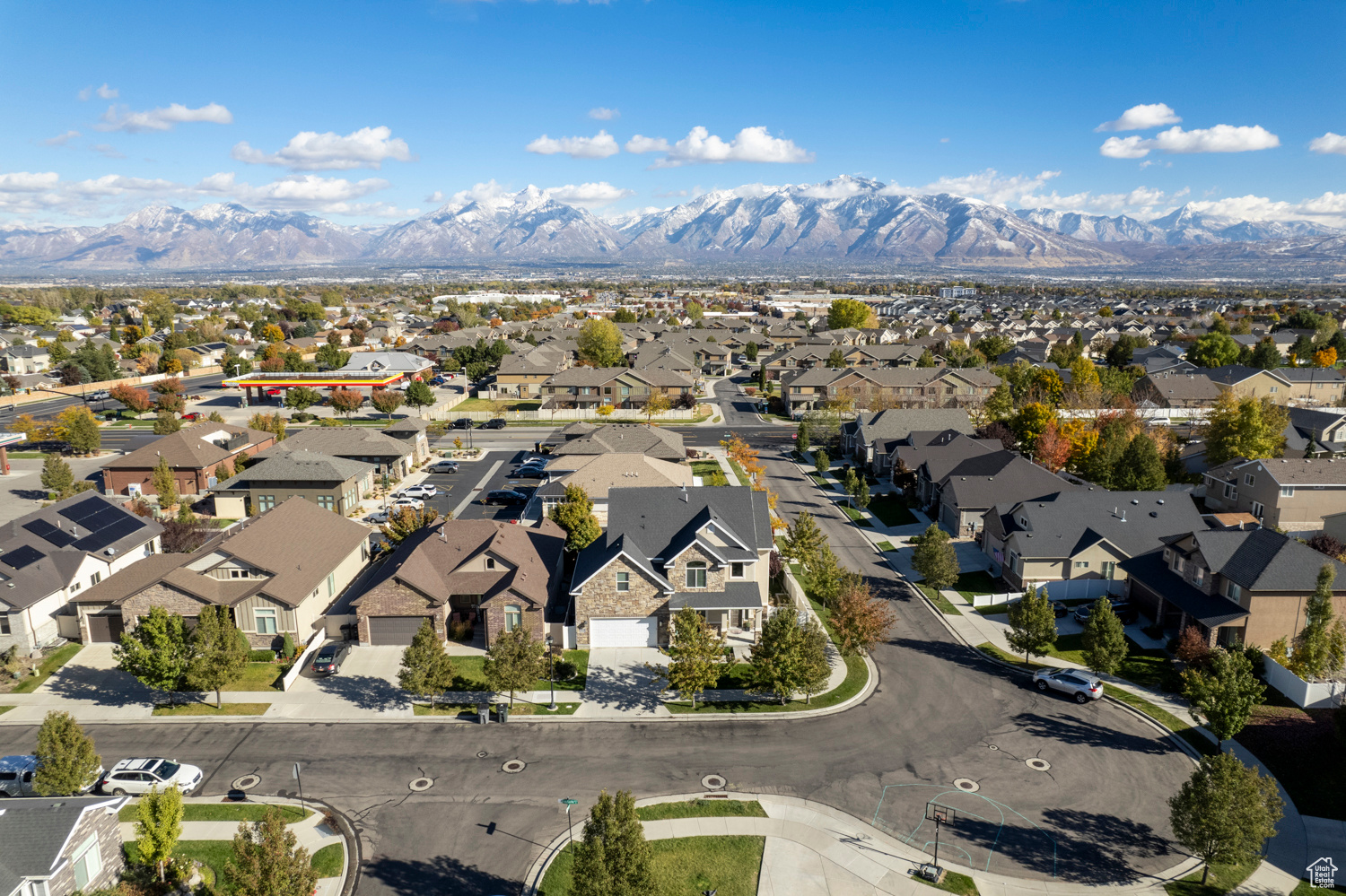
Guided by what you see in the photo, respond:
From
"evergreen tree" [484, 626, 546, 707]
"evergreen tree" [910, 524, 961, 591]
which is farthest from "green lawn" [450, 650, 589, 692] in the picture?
"evergreen tree" [910, 524, 961, 591]

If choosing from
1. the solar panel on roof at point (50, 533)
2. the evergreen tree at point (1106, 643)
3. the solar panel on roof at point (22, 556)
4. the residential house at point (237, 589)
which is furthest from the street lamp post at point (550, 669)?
the solar panel on roof at point (50, 533)

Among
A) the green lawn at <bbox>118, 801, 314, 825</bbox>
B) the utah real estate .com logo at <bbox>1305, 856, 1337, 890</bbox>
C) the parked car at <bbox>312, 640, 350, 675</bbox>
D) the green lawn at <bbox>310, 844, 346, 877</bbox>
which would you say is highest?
the parked car at <bbox>312, 640, 350, 675</bbox>

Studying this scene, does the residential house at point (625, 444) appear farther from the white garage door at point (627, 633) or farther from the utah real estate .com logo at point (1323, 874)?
the utah real estate .com logo at point (1323, 874)

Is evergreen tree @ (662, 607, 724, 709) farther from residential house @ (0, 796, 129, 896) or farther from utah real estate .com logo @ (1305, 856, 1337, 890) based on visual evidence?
utah real estate .com logo @ (1305, 856, 1337, 890)

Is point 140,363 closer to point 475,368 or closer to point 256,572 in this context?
point 475,368

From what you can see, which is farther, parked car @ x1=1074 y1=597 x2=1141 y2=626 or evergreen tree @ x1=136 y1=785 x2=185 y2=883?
parked car @ x1=1074 y1=597 x2=1141 y2=626

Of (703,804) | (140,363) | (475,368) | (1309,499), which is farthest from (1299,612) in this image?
(140,363)

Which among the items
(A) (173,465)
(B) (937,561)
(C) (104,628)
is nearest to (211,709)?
(C) (104,628)
